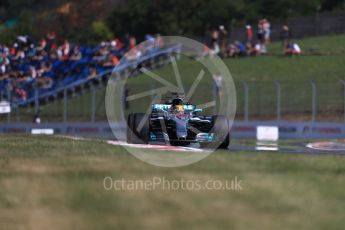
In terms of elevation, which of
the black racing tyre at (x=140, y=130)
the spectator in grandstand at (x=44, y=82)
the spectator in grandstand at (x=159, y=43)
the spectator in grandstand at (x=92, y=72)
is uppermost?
the spectator in grandstand at (x=159, y=43)

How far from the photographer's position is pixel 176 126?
18859 millimetres

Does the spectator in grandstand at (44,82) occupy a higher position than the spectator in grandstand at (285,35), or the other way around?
the spectator in grandstand at (285,35)

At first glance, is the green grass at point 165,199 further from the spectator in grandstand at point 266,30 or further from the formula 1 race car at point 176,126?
the spectator in grandstand at point 266,30

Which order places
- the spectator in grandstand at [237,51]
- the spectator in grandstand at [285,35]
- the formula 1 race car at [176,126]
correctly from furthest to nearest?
the spectator in grandstand at [285,35] < the spectator in grandstand at [237,51] < the formula 1 race car at [176,126]

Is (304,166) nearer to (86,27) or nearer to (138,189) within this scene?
(138,189)

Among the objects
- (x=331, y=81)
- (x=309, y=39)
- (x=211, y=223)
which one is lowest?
(x=211, y=223)

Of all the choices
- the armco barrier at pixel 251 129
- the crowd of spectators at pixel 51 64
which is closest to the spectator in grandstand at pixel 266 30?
the crowd of spectators at pixel 51 64

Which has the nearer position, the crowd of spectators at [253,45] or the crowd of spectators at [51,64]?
the crowd of spectators at [51,64]

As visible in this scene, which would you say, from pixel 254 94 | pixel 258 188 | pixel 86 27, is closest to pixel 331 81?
pixel 254 94

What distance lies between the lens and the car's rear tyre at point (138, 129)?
1859cm

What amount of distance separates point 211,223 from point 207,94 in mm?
25742

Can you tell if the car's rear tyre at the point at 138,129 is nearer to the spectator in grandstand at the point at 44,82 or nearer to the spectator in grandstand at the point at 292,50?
the spectator in grandstand at the point at 44,82

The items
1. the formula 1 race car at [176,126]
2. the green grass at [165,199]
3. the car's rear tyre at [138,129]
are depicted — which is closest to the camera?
the green grass at [165,199]

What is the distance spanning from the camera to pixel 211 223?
7406 millimetres
